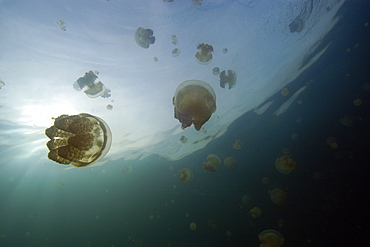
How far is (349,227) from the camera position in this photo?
37.6 feet

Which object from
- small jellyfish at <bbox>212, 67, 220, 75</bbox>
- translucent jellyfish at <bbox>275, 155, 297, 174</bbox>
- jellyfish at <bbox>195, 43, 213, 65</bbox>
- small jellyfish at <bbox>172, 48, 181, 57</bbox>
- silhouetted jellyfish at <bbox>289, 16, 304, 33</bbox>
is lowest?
translucent jellyfish at <bbox>275, 155, 297, 174</bbox>

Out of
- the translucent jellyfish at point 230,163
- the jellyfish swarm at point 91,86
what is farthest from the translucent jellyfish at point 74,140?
the translucent jellyfish at point 230,163

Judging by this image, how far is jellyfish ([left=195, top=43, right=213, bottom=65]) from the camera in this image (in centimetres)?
945

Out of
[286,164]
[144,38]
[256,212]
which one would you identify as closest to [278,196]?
[256,212]

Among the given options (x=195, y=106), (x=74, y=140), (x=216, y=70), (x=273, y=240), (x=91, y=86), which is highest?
(x=91, y=86)

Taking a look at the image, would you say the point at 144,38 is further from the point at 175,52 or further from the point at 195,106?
the point at 195,106

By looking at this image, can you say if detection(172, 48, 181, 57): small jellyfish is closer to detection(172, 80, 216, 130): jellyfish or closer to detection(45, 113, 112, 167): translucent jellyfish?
detection(172, 80, 216, 130): jellyfish

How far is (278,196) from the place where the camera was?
44.6ft

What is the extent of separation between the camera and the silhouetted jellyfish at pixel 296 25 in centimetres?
992

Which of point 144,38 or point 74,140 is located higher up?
point 144,38

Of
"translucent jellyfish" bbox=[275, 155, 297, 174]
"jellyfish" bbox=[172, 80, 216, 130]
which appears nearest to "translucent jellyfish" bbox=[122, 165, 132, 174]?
"translucent jellyfish" bbox=[275, 155, 297, 174]

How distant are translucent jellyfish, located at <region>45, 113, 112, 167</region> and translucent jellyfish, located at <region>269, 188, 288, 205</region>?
556 inches

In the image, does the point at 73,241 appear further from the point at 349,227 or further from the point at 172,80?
the point at 349,227

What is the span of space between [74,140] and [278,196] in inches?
587
